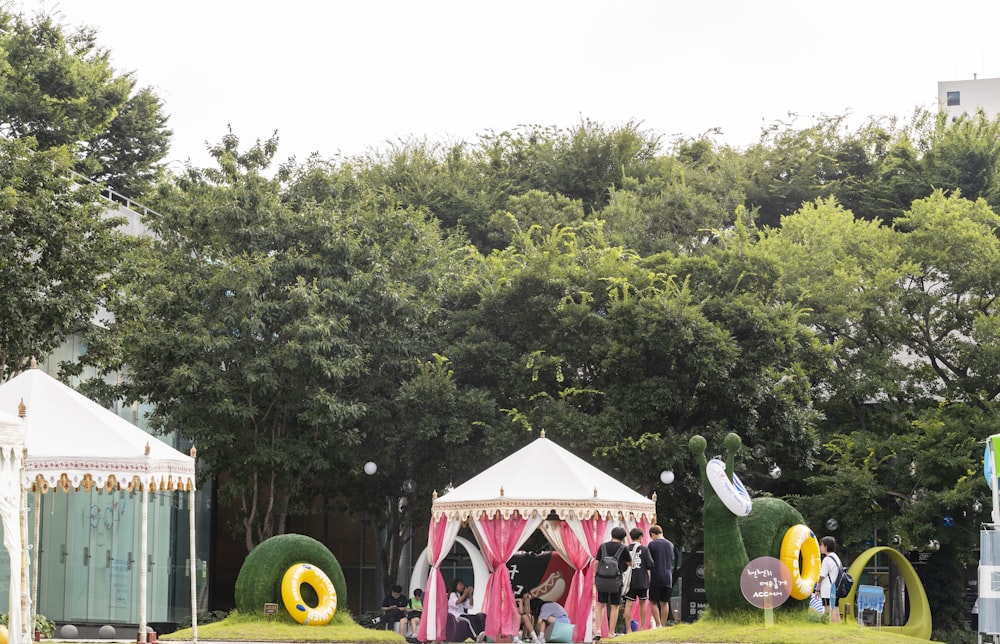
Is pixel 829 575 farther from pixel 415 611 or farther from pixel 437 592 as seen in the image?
pixel 415 611

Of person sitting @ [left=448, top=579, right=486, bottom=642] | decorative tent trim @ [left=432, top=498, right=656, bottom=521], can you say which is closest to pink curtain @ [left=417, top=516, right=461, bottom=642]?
person sitting @ [left=448, top=579, right=486, bottom=642]

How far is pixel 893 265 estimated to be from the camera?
103 ft

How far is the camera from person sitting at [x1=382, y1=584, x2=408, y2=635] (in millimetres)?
23562

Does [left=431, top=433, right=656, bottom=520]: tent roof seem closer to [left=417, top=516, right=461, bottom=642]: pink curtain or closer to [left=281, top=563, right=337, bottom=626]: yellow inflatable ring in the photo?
[left=417, top=516, right=461, bottom=642]: pink curtain

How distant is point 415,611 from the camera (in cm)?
2392

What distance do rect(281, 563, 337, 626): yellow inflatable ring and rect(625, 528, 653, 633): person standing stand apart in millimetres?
4983

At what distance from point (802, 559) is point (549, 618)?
4.27 meters

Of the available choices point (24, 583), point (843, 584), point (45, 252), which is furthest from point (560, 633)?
point (45, 252)

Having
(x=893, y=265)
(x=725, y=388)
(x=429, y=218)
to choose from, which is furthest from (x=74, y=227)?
(x=429, y=218)

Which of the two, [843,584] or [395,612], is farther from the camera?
[395,612]

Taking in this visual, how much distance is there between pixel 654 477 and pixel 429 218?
59.4 ft

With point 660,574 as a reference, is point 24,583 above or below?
above

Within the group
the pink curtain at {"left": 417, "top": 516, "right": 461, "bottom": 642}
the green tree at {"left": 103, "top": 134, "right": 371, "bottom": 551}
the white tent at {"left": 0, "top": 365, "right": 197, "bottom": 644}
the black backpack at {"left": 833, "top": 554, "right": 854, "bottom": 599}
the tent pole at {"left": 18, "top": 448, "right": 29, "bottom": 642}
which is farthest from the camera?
the green tree at {"left": 103, "top": 134, "right": 371, "bottom": 551}

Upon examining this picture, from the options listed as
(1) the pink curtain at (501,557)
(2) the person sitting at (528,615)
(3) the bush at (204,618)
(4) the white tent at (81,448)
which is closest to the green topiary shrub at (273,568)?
(1) the pink curtain at (501,557)
